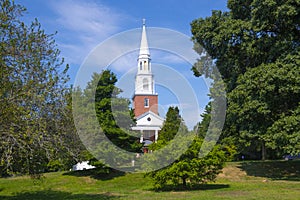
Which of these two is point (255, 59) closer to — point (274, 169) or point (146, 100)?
point (274, 169)

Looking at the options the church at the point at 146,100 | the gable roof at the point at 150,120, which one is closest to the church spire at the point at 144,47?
the church at the point at 146,100

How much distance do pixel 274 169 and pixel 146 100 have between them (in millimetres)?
15425

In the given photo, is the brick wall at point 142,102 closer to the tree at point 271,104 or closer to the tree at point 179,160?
the tree at point 271,104

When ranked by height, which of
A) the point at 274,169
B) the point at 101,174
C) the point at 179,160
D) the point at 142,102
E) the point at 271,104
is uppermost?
the point at 142,102

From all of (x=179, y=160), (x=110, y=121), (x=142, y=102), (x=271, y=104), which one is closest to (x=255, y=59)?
(x=271, y=104)

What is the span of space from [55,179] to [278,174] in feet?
46.8

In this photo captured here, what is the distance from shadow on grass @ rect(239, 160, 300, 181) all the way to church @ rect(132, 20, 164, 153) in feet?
22.0

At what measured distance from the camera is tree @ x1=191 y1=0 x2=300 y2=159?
18.0 meters

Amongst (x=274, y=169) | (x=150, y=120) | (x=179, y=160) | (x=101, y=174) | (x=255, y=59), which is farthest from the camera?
(x=150, y=120)

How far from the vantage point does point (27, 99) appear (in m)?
10.6

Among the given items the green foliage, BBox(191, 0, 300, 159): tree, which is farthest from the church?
the green foliage

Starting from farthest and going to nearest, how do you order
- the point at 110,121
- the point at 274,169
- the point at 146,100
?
1. the point at 146,100
2. the point at 110,121
3. the point at 274,169

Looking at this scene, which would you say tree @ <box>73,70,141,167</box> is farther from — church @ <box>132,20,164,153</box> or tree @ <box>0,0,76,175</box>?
tree @ <box>0,0,76,175</box>

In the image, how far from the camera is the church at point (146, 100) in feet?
59.9
